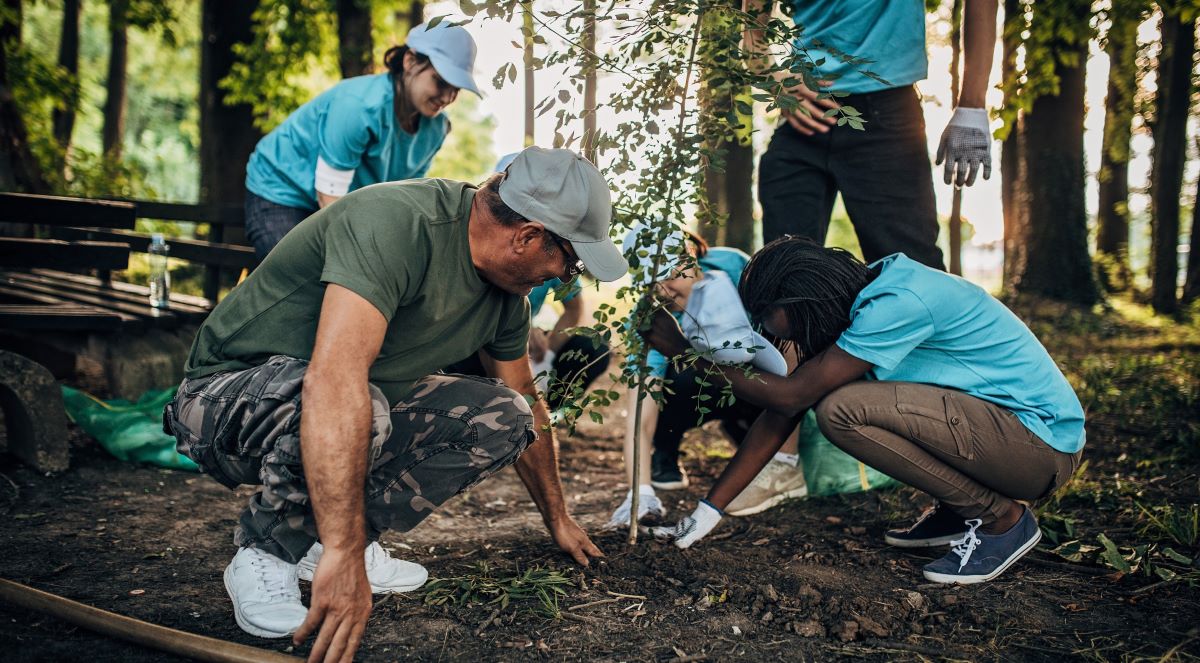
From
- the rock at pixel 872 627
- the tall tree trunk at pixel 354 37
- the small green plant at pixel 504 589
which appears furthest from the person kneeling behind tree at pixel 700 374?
the tall tree trunk at pixel 354 37

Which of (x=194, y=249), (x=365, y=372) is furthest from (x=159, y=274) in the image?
(x=365, y=372)

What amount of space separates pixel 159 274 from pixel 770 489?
14.1 ft

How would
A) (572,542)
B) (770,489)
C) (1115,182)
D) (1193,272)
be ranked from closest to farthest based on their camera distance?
(572,542) < (770,489) < (1193,272) < (1115,182)

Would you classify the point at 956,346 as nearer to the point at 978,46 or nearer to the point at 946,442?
the point at 946,442

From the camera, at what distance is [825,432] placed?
110 inches

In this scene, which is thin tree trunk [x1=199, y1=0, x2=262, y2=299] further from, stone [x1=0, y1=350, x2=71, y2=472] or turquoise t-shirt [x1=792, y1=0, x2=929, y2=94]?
turquoise t-shirt [x1=792, y1=0, x2=929, y2=94]

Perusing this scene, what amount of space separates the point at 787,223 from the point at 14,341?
4.20 metres

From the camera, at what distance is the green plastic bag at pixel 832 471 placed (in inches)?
145

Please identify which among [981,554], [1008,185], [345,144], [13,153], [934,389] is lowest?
[981,554]

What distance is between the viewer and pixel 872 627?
7.77 ft

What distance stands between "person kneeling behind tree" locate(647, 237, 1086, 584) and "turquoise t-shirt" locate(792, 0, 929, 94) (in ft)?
2.66

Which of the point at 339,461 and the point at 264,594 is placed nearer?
the point at 339,461

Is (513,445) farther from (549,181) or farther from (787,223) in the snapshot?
(787,223)

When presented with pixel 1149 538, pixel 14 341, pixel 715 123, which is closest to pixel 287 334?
pixel 715 123
